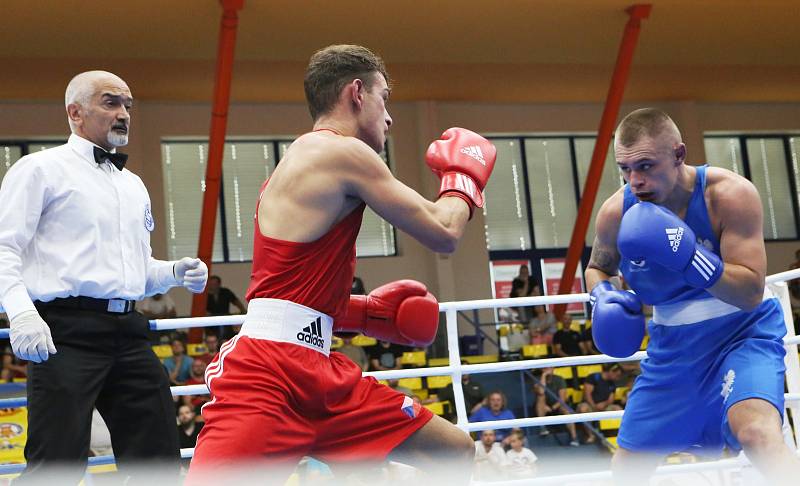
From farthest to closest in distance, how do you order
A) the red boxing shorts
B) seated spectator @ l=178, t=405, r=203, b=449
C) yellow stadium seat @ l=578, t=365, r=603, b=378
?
1. yellow stadium seat @ l=578, t=365, r=603, b=378
2. seated spectator @ l=178, t=405, r=203, b=449
3. the red boxing shorts

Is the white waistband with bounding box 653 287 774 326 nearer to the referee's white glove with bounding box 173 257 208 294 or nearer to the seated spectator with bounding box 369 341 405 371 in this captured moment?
the referee's white glove with bounding box 173 257 208 294

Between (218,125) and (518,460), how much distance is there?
17.1 ft

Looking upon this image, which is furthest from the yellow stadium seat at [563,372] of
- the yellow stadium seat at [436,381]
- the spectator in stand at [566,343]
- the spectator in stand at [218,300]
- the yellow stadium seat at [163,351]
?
the yellow stadium seat at [163,351]

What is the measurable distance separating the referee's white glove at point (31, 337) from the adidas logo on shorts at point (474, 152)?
1.25 m

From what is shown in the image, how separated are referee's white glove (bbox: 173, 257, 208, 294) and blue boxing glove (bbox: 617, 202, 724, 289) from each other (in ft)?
4.48

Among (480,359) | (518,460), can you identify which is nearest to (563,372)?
(480,359)

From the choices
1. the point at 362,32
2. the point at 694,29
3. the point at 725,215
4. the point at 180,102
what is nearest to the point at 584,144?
the point at 694,29

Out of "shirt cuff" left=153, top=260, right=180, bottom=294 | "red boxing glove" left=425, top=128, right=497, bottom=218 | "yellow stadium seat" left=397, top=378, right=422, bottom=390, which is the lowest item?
"yellow stadium seat" left=397, top=378, right=422, bottom=390

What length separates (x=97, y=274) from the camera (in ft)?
9.26

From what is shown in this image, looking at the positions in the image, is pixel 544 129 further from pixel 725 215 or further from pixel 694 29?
pixel 725 215

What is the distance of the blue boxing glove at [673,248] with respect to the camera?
2.64m

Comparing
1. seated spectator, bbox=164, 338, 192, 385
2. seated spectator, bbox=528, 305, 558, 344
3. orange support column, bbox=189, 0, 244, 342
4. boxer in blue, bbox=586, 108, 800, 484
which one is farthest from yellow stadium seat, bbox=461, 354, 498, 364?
boxer in blue, bbox=586, 108, 800, 484

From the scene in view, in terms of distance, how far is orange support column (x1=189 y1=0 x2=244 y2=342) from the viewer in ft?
32.0

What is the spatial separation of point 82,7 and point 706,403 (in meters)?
8.87
